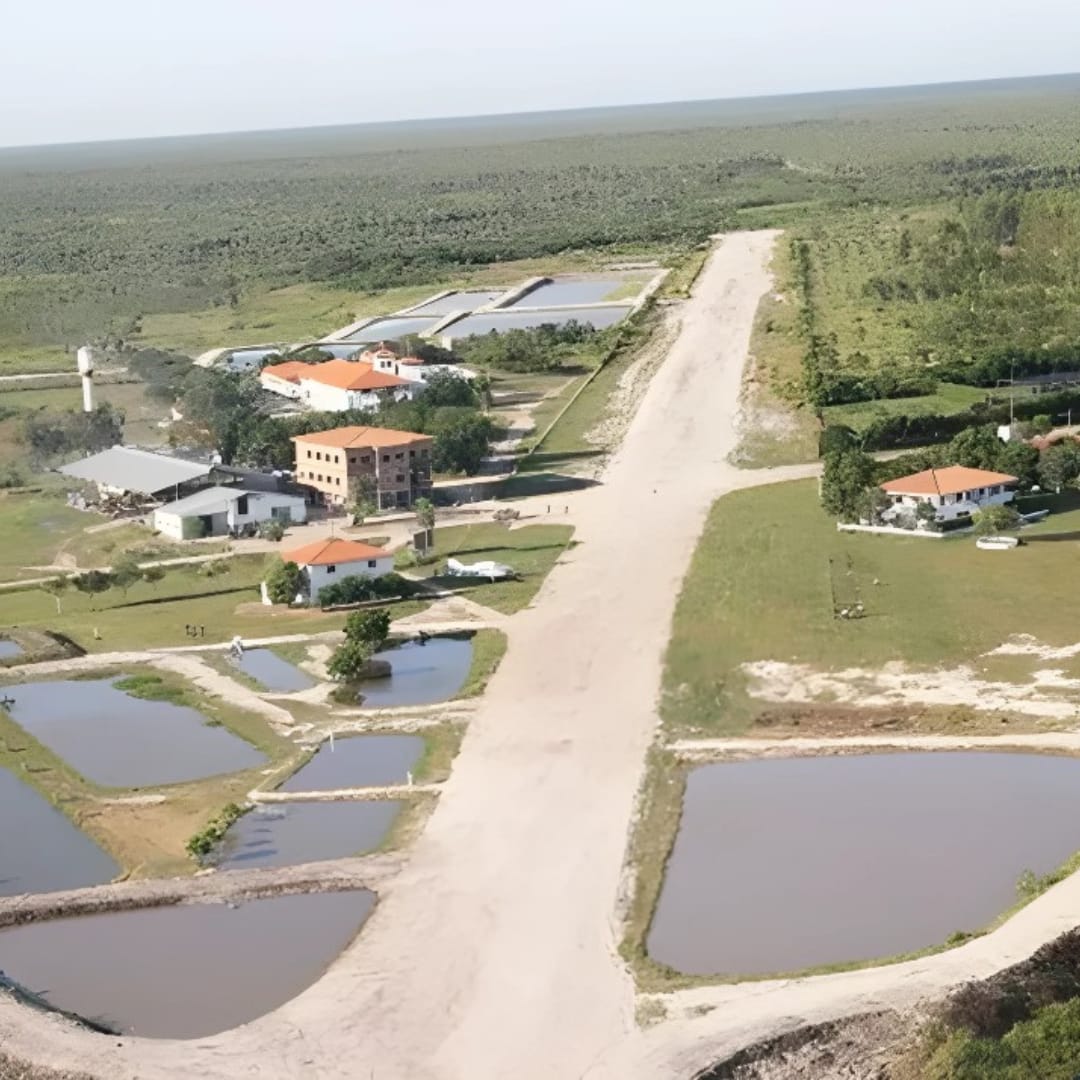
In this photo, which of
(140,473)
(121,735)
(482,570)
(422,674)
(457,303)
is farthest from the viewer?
→ (457,303)

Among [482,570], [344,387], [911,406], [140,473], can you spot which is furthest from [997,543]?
[344,387]

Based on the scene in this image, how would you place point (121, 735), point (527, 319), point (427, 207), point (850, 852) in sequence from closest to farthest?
point (850, 852) → point (121, 735) → point (527, 319) → point (427, 207)

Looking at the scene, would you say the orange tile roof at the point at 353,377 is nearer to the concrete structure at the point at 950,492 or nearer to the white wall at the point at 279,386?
the white wall at the point at 279,386

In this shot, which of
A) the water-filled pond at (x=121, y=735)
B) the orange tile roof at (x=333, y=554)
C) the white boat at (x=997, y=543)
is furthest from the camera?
the white boat at (x=997, y=543)

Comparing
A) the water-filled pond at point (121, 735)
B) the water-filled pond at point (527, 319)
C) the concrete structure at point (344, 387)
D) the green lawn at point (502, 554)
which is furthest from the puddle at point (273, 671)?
the water-filled pond at point (527, 319)

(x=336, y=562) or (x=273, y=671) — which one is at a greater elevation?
(x=336, y=562)

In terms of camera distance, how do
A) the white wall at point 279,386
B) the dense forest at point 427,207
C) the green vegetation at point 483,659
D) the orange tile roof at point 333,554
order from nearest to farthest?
the green vegetation at point 483,659 → the orange tile roof at point 333,554 → the white wall at point 279,386 → the dense forest at point 427,207

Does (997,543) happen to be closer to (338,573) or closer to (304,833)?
(338,573)
